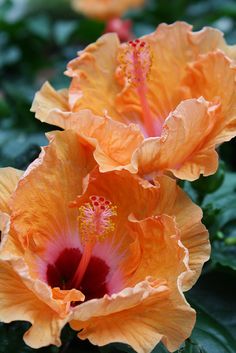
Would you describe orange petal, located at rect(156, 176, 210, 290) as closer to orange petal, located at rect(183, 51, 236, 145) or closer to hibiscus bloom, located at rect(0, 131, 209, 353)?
hibiscus bloom, located at rect(0, 131, 209, 353)

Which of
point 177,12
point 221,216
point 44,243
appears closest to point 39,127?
point 221,216

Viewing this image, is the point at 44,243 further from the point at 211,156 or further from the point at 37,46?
the point at 37,46

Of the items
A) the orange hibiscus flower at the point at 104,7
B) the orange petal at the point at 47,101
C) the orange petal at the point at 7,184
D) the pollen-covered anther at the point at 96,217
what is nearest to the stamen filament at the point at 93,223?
the pollen-covered anther at the point at 96,217

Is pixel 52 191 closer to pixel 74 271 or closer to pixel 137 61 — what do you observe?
pixel 74 271

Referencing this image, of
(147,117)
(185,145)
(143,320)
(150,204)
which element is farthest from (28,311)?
(147,117)

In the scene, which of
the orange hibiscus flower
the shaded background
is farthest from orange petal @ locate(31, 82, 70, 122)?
the orange hibiscus flower

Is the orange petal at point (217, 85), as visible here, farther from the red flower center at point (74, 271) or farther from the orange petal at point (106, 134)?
the red flower center at point (74, 271)
